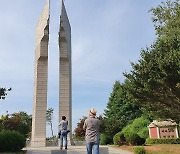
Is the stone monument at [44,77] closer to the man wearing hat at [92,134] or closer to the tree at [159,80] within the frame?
the tree at [159,80]

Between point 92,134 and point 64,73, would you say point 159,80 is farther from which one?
point 64,73

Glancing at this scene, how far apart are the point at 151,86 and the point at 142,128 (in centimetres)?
1374

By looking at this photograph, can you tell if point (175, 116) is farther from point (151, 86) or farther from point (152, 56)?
point (152, 56)

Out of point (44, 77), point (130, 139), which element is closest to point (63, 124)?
point (130, 139)

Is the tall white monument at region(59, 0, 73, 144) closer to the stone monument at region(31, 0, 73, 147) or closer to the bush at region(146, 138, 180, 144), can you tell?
the stone monument at region(31, 0, 73, 147)

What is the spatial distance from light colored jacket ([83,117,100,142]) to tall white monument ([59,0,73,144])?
20844 millimetres

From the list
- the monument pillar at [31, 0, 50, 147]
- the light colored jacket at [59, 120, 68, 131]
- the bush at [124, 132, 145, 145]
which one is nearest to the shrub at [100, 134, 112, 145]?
the monument pillar at [31, 0, 50, 147]

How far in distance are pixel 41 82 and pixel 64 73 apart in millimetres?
2661

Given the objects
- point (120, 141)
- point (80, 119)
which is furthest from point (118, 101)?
point (120, 141)

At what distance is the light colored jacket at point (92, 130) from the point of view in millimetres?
6395

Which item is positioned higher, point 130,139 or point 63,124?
point 63,124

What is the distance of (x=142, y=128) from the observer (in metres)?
28.4

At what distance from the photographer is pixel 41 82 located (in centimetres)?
2708

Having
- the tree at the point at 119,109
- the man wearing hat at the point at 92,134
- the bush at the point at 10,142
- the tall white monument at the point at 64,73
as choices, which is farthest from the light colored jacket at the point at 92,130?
the tree at the point at 119,109
